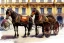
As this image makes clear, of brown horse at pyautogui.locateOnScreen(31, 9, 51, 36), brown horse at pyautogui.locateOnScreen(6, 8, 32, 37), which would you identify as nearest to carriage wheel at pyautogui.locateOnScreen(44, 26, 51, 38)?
brown horse at pyautogui.locateOnScreen(31, 9, 51, 36)

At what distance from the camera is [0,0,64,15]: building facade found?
159cm

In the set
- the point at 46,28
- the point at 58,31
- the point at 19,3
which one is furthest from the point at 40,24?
the point at 19,3

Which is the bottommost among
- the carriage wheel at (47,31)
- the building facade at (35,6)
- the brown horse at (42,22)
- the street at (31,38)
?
the street at (31,38)

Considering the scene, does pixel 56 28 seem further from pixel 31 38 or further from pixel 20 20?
pixel 20 20

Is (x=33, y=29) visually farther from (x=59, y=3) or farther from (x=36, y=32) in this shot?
(x=59, y=3)

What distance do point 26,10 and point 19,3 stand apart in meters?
0.10

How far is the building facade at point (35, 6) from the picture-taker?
1590 millimetres

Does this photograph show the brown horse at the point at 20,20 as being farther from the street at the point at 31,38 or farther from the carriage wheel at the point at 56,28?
the carriage wheel at the point at 56,28

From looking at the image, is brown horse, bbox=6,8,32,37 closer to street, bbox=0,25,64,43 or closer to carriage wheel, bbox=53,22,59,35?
street, bbox=0,25,64,43

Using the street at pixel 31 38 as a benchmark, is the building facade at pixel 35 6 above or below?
above

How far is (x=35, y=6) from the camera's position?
1.60 meters

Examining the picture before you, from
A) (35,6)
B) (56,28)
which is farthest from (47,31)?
(35,6)

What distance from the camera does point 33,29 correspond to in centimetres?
161

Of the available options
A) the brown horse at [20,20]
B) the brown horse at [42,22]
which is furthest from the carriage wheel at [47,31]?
the brown horse at [20,20]
